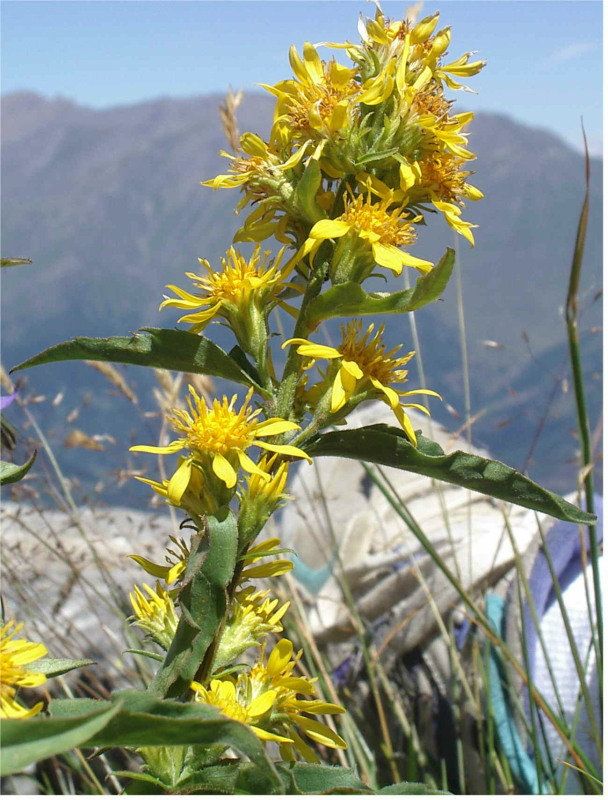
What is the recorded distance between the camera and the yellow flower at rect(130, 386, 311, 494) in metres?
0.49

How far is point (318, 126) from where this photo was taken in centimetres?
54

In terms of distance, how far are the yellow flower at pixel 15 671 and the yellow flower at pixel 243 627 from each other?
126 mm

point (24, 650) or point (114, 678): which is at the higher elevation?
point (24, 650)

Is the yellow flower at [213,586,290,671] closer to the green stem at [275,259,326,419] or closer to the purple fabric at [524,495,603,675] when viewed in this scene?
the green stem at [275,259,326,419]

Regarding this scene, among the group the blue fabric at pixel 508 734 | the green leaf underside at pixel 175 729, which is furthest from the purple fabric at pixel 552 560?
the green leaf underside at pixel 175 729

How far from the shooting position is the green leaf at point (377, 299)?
43cm

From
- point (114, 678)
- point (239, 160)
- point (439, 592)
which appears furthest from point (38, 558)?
point (239, 160)

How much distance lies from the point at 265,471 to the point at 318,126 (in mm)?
245

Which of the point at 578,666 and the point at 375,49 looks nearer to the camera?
the point at 375,49

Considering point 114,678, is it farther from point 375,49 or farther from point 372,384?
point 375,49

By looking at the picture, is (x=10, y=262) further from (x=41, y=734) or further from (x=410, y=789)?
(x=410, y=789)

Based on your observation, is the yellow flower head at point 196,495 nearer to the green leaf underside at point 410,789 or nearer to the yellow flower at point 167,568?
the yellow flower at point 167,568

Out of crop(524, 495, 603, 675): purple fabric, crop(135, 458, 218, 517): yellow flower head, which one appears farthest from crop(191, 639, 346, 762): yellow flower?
crop(524, 495, 603, 675): purple fabric

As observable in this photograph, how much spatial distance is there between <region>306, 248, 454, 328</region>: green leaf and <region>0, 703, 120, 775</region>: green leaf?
0.89ft
